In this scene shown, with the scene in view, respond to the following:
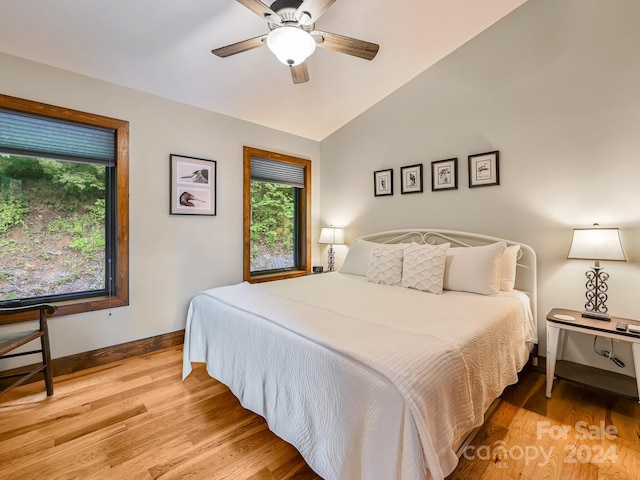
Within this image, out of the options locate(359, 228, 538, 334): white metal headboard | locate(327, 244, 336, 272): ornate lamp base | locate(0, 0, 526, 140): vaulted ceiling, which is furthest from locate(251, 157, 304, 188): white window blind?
locate(359, 228, 538, 334): white metal headboard

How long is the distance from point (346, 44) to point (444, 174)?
66.3 inches

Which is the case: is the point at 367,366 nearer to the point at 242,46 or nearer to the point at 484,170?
the point at 242,46

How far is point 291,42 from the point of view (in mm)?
1715

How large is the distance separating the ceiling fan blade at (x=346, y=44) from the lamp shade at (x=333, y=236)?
88.1 inches

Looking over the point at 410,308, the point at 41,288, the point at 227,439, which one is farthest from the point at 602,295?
the point at 41,288

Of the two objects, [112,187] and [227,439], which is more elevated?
[112,187]

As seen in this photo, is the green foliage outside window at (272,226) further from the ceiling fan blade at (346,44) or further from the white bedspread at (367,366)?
the ceiling fan blade at (346,44)

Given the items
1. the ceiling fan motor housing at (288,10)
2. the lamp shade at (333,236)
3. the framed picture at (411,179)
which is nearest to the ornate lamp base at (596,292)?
the framed picture at (411,179)

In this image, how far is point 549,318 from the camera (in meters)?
2.10

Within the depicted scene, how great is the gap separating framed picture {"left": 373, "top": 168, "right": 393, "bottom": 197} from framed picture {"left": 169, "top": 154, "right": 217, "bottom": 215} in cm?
192

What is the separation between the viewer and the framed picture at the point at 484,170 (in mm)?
2676

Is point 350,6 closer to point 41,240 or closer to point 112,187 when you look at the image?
point 112,187

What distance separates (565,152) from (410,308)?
6.08ft

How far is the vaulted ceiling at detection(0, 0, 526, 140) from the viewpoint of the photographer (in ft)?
6.54
